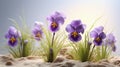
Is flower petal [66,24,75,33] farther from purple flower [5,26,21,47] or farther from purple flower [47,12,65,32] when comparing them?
purple flower [5,26,21,47]

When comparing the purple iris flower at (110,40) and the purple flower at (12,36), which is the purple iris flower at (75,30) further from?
the purple flower at (12,36)

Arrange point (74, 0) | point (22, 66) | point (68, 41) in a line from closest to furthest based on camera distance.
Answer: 1. point (22, 66)
2. point (68, 41)
3. point (74, 0)

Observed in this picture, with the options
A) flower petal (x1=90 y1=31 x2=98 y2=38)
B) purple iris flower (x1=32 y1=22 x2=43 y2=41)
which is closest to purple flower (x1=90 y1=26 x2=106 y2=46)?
flower petal (x1=90 y1=31 x2=98 y2=38)

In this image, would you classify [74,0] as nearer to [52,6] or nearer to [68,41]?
[52,6]

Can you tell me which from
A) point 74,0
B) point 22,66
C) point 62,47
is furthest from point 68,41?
point 74,0

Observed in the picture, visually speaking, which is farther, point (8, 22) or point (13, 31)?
point (8, 22)

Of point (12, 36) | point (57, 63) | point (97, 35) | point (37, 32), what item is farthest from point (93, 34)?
point (12, 36)

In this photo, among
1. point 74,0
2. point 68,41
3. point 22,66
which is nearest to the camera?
point 22,66
